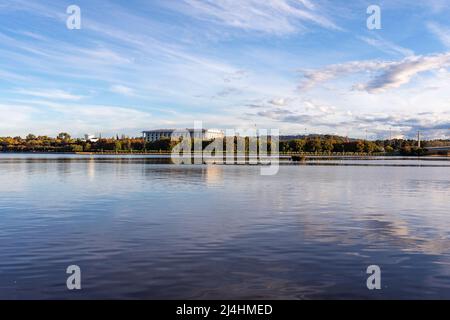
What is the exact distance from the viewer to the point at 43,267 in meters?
18.1

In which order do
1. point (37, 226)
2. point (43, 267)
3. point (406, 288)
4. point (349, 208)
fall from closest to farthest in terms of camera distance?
point (406, 288) → point (43, 267) → point (37, 226) → point (349, 208)

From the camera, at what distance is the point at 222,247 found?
22.0 meters

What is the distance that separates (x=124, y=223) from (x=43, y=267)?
35.8ft

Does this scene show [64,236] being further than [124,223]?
No

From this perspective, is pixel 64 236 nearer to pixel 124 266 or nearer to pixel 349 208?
pixel 124 266

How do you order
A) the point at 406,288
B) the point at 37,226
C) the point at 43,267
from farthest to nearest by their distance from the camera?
the point at 37,226 → the point at 43,267 → the point at 406,288

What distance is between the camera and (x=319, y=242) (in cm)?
2350

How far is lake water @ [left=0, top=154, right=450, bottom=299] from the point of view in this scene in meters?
15.7

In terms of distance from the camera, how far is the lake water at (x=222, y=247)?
15.7 meters
